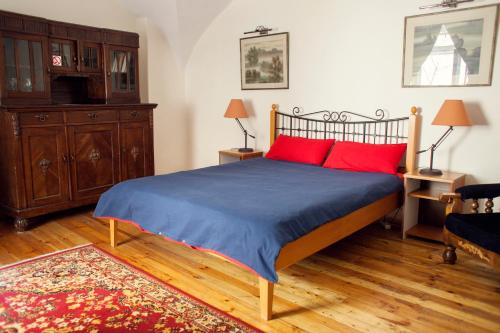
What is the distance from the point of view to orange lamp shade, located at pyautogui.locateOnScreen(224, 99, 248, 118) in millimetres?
4766

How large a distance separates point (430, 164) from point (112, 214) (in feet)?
8.86

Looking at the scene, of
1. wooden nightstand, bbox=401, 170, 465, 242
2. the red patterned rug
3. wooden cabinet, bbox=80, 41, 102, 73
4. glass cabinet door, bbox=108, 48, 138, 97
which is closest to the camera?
the red patterned rug

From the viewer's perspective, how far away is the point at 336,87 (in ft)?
13.7

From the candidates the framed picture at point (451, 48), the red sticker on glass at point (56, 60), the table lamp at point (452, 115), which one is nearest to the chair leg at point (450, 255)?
the table lamp at point (452, 115)

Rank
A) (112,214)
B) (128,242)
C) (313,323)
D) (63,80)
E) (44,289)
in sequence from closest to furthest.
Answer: (313,323), (44,289), (112,214), (128,242), (63,80)

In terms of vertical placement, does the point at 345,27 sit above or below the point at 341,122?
above

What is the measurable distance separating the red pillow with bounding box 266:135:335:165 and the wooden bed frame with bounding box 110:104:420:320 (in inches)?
8.7

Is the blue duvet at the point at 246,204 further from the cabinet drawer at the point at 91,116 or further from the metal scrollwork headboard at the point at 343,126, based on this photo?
the cabinet drawer at the point at 91,116

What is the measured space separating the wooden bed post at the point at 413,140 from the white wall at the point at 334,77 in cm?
6

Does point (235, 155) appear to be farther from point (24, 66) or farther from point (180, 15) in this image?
point (24, 66)

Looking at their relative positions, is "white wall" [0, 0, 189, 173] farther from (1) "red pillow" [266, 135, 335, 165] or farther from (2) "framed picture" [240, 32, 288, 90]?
(1) "red pillow" [266, 135, 335, 165]

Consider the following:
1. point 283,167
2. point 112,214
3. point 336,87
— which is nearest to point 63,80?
point 112,214

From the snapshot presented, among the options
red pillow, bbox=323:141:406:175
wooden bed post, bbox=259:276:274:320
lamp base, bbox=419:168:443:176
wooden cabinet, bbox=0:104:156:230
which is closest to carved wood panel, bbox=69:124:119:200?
wooden cabinet, bbox=0:104:156:230

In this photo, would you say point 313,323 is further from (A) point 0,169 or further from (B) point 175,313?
(A) point 0,169
